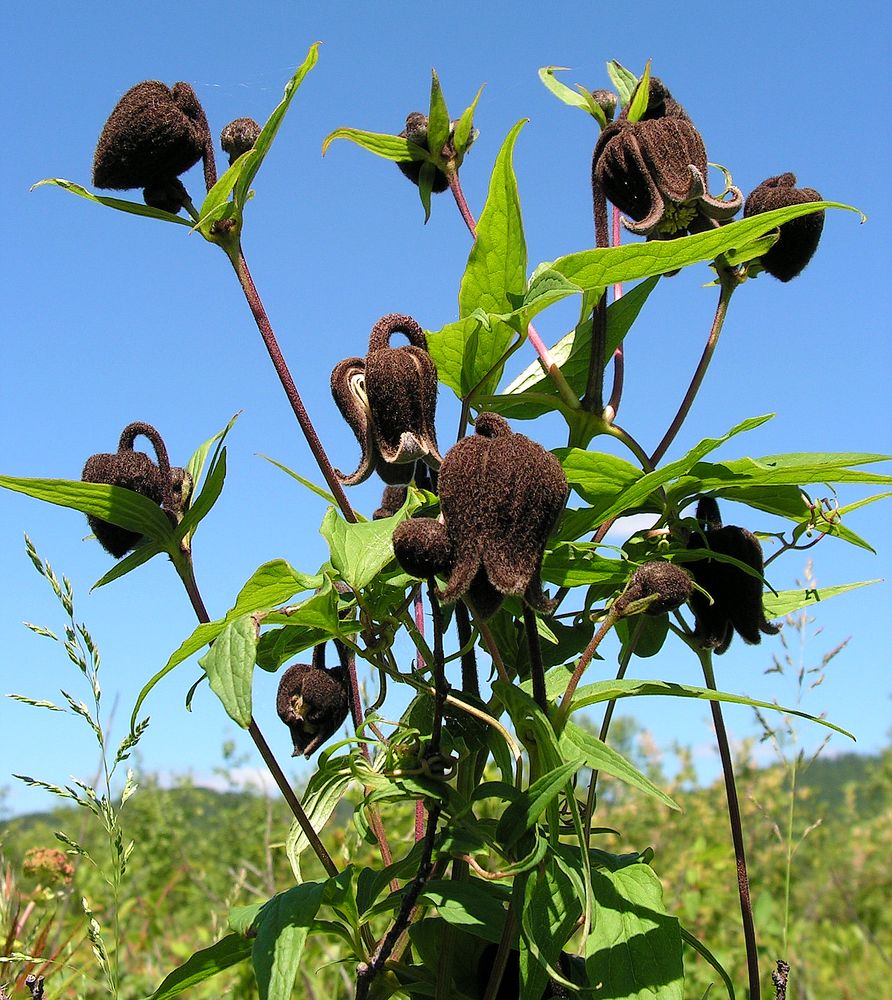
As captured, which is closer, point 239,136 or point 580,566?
point 580,566

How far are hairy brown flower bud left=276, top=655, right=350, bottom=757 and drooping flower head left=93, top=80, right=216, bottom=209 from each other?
2.49 ft

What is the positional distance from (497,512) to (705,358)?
733 mm

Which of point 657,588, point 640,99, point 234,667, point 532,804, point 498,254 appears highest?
point 640,99

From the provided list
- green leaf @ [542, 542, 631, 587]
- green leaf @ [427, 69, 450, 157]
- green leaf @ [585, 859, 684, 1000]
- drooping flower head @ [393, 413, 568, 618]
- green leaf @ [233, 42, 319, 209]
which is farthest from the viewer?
green leaf @ [427, 69, 450, 157]

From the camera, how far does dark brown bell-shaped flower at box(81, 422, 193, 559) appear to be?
1357mm

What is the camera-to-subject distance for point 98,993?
130 inches

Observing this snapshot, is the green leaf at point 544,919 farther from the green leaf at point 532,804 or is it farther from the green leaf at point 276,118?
the green leaf at point 276,118

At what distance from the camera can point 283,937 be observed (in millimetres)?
1145

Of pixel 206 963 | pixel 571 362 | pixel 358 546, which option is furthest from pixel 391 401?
pixel 206 963

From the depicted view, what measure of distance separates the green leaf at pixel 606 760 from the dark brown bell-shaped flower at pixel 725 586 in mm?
393

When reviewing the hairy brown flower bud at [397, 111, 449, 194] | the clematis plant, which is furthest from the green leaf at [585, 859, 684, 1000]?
the hairy brown flower bud at [397, 111, 449, 194]

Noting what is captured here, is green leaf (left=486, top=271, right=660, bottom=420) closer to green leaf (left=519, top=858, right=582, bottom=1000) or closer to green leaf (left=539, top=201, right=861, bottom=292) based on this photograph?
green leaf (left=539, top=201, right=861, bottom=292)

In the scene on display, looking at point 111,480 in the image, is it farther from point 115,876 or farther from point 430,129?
point 430,129

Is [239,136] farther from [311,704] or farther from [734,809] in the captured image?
[734,809]
